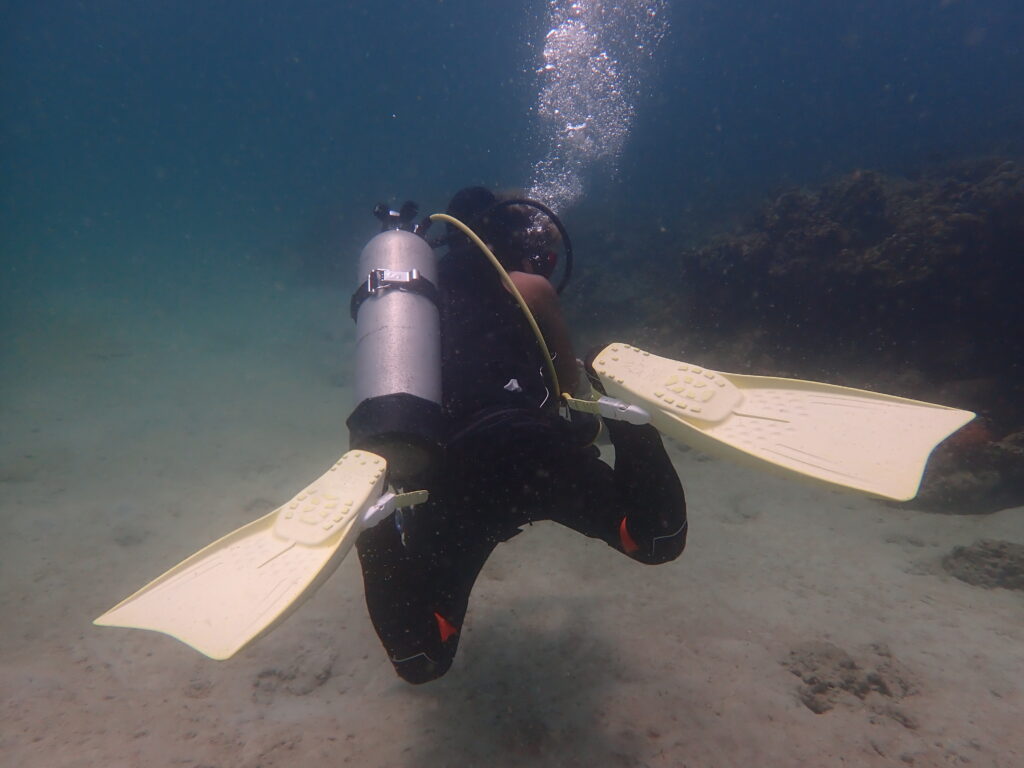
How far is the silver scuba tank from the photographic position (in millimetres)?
2010

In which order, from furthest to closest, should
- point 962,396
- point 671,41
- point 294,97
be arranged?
1. point 294,97
2. point 671,41
3. point 962,396

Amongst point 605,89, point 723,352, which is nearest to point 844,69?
point 605,89

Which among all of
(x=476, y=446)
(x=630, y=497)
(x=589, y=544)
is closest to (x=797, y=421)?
(x=630, y=497)

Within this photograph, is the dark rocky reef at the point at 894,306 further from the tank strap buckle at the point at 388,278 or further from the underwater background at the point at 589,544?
the tank strap buckle at the point at 388,278

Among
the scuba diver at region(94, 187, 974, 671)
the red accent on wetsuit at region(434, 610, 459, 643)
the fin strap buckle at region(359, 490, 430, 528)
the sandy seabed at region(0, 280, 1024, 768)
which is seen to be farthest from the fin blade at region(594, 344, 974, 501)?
the sandy seabed at region(0, 280, 1024, 768)

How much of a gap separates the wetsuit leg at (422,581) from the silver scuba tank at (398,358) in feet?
0.95

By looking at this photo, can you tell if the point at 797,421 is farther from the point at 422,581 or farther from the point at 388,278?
the point at 388,278

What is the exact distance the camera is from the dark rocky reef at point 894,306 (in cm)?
605

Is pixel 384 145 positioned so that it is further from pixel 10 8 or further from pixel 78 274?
pixel 10 8

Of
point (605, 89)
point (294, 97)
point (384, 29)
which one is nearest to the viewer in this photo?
point (605, 89)

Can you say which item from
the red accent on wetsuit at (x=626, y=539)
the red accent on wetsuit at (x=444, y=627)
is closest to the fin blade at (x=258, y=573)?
the red accent on wetsuit at (x=444, y=627)

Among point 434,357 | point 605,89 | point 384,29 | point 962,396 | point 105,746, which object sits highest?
point 384,29

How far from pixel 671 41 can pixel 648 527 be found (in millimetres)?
54559

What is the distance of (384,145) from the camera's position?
4134 cm
